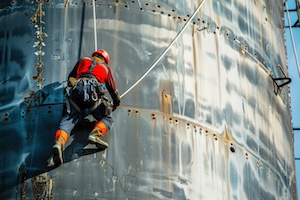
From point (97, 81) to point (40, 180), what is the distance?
187cm

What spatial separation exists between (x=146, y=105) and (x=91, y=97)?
111 centimetres

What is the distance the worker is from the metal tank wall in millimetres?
228

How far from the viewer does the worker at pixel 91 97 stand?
16.6m

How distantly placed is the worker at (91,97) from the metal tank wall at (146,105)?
0.75 ft

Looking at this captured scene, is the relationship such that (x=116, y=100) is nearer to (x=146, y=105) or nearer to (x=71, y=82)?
(x=146, y=105)

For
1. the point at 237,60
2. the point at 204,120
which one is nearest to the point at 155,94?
the point at 204,120

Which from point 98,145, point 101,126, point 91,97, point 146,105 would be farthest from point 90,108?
point 146,105

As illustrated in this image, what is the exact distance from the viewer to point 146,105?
1739cm

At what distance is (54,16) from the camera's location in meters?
18.1

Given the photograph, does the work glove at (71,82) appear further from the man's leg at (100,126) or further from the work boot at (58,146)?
the work boot at (58,146)

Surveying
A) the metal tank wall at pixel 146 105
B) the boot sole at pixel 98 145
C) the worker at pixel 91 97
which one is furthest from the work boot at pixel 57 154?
Result: the boot sole at pixel 98 145

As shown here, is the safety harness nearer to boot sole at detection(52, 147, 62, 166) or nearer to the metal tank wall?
the metal tank wall

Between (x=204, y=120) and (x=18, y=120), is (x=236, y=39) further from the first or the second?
(x=18, y=120)

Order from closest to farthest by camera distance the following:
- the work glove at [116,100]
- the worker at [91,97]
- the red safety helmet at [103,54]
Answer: the worker at [91,97] → the work glove at [116,100] → the red safety helmet at [103,54]
